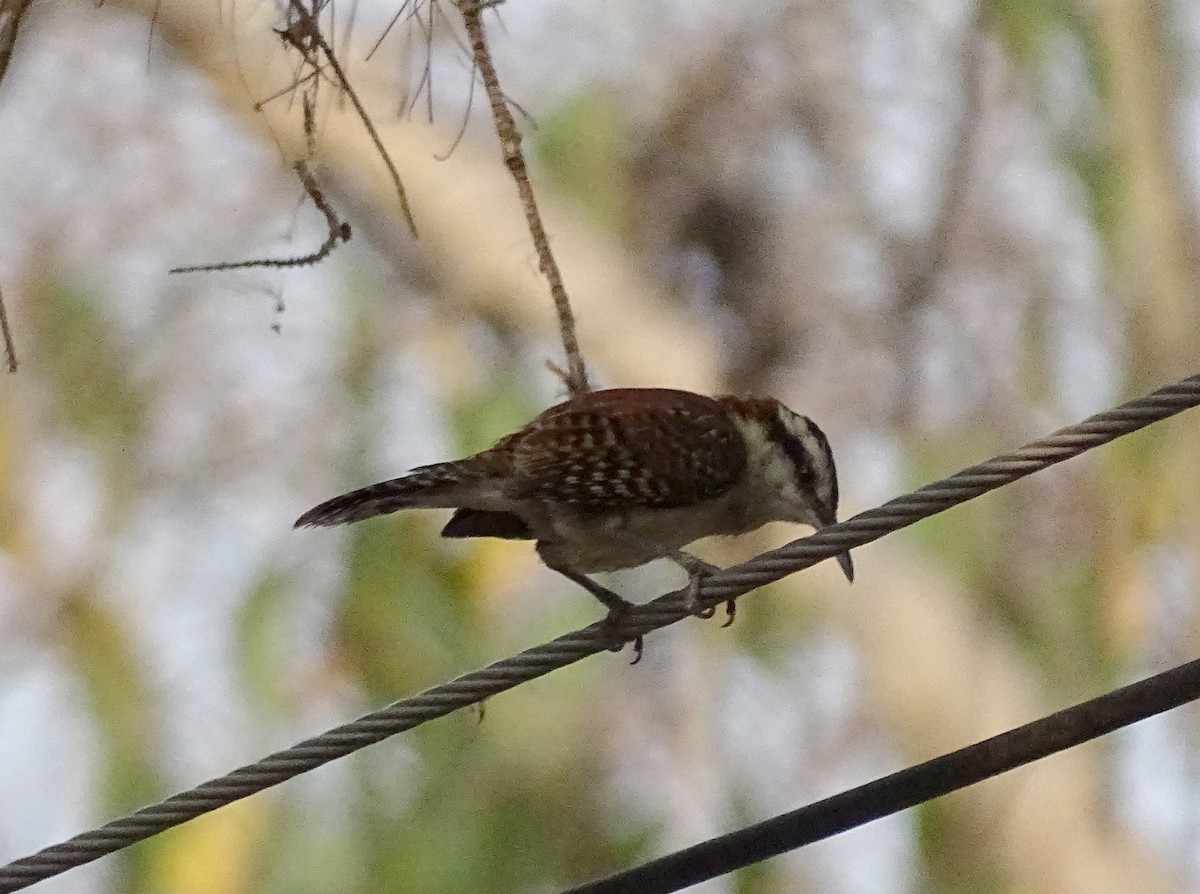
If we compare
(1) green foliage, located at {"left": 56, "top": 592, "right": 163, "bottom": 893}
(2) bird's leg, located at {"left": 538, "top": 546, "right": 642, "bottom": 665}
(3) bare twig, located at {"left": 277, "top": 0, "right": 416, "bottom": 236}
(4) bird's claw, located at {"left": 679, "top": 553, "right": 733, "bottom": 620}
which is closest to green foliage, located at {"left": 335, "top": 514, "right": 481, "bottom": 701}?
(1) green foliage, located at {"left": 56, "top": 592, "right": 163, "bottom": 893}

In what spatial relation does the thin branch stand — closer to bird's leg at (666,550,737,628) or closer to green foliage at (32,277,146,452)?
bird's leg at (666,550,737,628)

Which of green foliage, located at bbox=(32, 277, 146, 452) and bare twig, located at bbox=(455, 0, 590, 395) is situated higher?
green foliage, located at bbox=(32, 277, 146, 452)

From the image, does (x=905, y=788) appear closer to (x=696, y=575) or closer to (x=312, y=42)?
(x=696, y=575)

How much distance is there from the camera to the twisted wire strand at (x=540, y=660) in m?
1.74

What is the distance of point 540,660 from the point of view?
6.28 feet

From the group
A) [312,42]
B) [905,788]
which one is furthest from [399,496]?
[905,788]

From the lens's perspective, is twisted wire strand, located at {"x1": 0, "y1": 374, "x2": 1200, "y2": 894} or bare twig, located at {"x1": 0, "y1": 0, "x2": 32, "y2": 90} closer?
twisted wire strand, located at {"x1": 0, "y1": 374, "x2": 1200, "y2": 894}

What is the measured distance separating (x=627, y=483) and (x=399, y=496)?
1.51ft

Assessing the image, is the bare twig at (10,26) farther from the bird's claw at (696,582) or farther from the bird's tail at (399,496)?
the bird's claw at (696,582)

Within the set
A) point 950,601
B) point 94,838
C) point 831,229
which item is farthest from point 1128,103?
point 94,838

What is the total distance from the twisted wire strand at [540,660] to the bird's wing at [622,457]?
77 centimetres

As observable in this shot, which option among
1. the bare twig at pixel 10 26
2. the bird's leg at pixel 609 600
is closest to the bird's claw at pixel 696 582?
the bird's leg at pixel 609 600

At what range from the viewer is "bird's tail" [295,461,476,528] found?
8.14 feet

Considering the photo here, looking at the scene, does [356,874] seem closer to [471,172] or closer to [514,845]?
[514,845]
